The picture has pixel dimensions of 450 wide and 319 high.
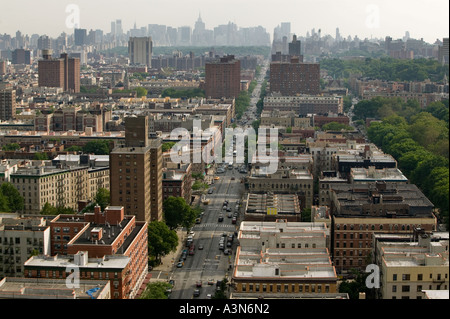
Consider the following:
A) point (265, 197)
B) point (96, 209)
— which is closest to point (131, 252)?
point (96, 209)

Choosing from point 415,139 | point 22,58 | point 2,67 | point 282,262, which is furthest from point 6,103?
point 22,58

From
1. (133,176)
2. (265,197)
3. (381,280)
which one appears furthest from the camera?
(265,197)

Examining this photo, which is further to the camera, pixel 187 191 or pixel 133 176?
pixel 187 191

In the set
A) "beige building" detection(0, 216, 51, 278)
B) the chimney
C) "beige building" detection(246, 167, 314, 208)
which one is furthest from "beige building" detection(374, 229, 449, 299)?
"beige building" detection(246, 167, 314, 208)

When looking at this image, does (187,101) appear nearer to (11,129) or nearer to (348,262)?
(11,129)

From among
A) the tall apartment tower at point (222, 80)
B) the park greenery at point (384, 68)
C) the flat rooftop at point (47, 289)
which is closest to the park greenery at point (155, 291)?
the flat rooftop at point (47, 289)

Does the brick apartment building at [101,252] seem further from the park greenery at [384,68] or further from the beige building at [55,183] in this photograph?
the park greenery at [384,68]

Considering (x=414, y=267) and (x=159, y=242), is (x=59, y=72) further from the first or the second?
(x=414, y=267)
